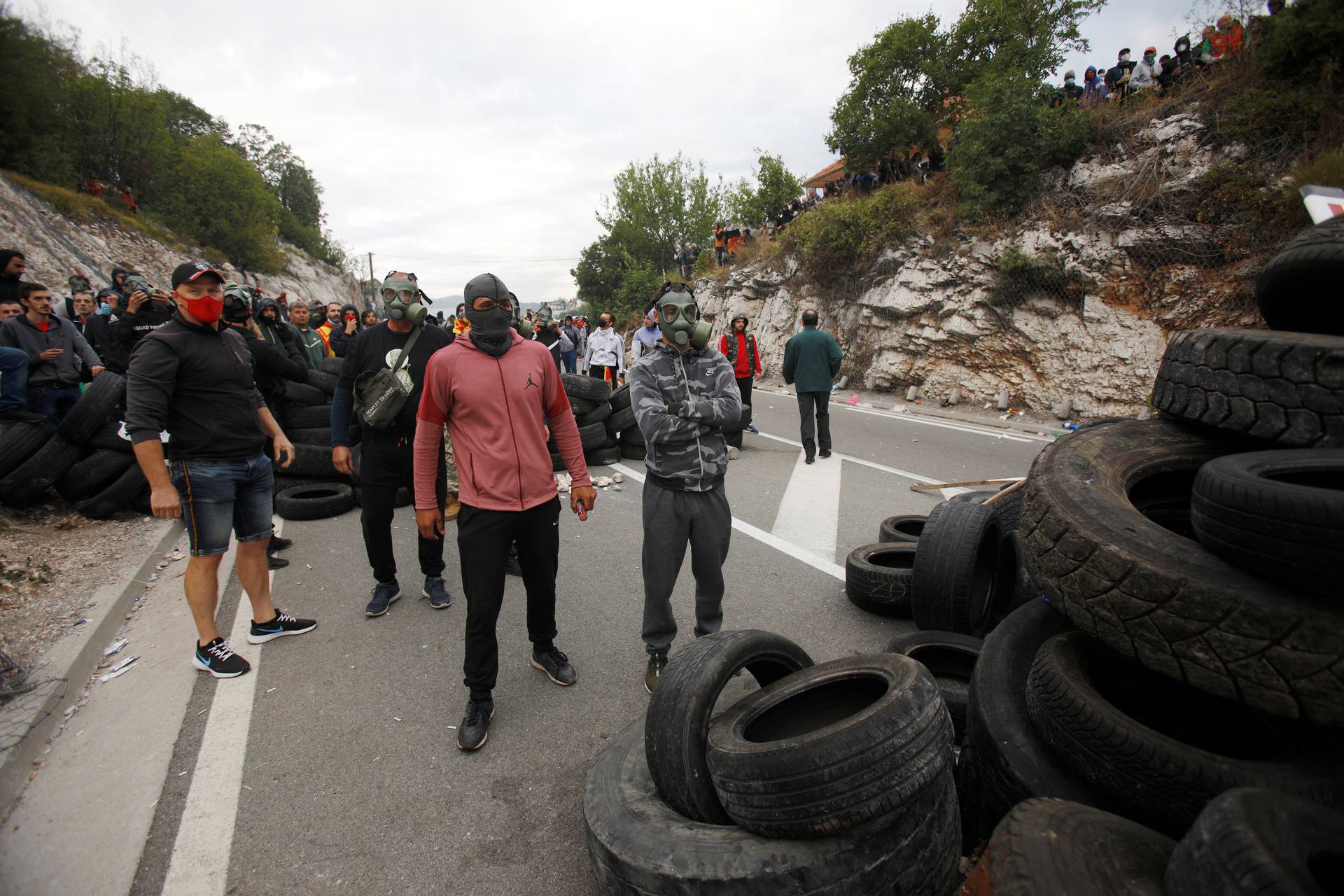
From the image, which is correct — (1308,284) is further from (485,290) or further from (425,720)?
(425,720)

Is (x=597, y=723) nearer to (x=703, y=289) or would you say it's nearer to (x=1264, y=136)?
(x=1264, y=136)

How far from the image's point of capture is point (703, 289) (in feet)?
108

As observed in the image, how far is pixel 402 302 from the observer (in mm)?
4477

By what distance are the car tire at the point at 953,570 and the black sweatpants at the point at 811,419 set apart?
5.32m

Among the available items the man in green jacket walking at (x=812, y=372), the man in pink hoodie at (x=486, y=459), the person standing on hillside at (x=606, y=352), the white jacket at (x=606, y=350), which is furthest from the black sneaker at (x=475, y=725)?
the white jacket at (x=606, y=350)

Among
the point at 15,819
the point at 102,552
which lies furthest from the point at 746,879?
the point at 102,552

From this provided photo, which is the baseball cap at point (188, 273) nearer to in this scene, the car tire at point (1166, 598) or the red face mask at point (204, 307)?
the red face mask at point (204, 307)

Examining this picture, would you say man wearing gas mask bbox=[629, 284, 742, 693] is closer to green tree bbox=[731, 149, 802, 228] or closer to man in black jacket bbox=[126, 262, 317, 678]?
man in black jacket bbox=[126, 262, 317, 678]

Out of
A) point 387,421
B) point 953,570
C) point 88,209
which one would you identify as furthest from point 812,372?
point 88,209

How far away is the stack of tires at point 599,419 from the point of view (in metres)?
8.66

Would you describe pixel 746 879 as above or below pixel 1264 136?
below

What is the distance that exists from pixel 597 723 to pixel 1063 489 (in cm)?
241

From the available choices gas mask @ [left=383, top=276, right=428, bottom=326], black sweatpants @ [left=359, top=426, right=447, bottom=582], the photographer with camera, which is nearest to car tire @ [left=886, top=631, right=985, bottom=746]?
black sweatpants @ [left=359, top=426, right=447, bottom=582]

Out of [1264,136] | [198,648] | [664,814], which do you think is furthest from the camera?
[1264,136]
